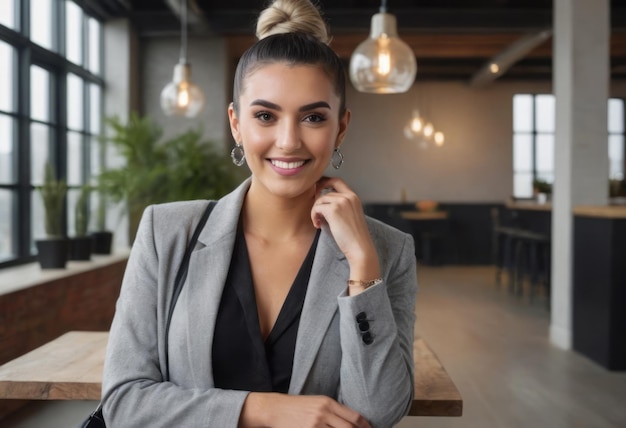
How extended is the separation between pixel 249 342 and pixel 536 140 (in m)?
12.3

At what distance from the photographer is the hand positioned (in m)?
1.37

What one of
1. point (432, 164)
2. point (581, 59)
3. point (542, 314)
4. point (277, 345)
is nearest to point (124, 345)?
point (277, 345)

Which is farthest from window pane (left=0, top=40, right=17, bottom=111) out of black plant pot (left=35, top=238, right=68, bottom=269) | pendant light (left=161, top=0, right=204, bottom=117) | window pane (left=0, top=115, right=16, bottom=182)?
pendant light (left=161, top=0, right=204, bottom=117)

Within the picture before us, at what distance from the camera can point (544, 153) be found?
497 inches

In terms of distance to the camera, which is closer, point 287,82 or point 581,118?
point 287,82

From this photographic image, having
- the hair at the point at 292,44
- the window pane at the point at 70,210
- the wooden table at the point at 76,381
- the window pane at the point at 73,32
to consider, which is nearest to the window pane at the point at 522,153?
the window pane at the point at 73,32

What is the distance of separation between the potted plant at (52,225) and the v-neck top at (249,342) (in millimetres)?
3547

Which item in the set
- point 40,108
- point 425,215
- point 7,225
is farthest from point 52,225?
point 425,215

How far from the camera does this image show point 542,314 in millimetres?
6824

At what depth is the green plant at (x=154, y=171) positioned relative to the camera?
6691 millimetres

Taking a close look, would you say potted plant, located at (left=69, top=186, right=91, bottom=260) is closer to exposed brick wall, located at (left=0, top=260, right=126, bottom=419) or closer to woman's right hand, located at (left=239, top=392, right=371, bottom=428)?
exposed brick wall, located at (left=0, top=260, right=126, bottom=419)

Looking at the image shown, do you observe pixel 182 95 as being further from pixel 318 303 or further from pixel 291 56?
pixel 318 303

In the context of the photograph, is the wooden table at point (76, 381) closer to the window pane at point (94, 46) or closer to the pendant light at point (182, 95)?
the pendant light at point (182, 95)

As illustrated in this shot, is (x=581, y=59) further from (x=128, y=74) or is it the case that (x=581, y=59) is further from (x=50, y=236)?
(x=128, y=74)
